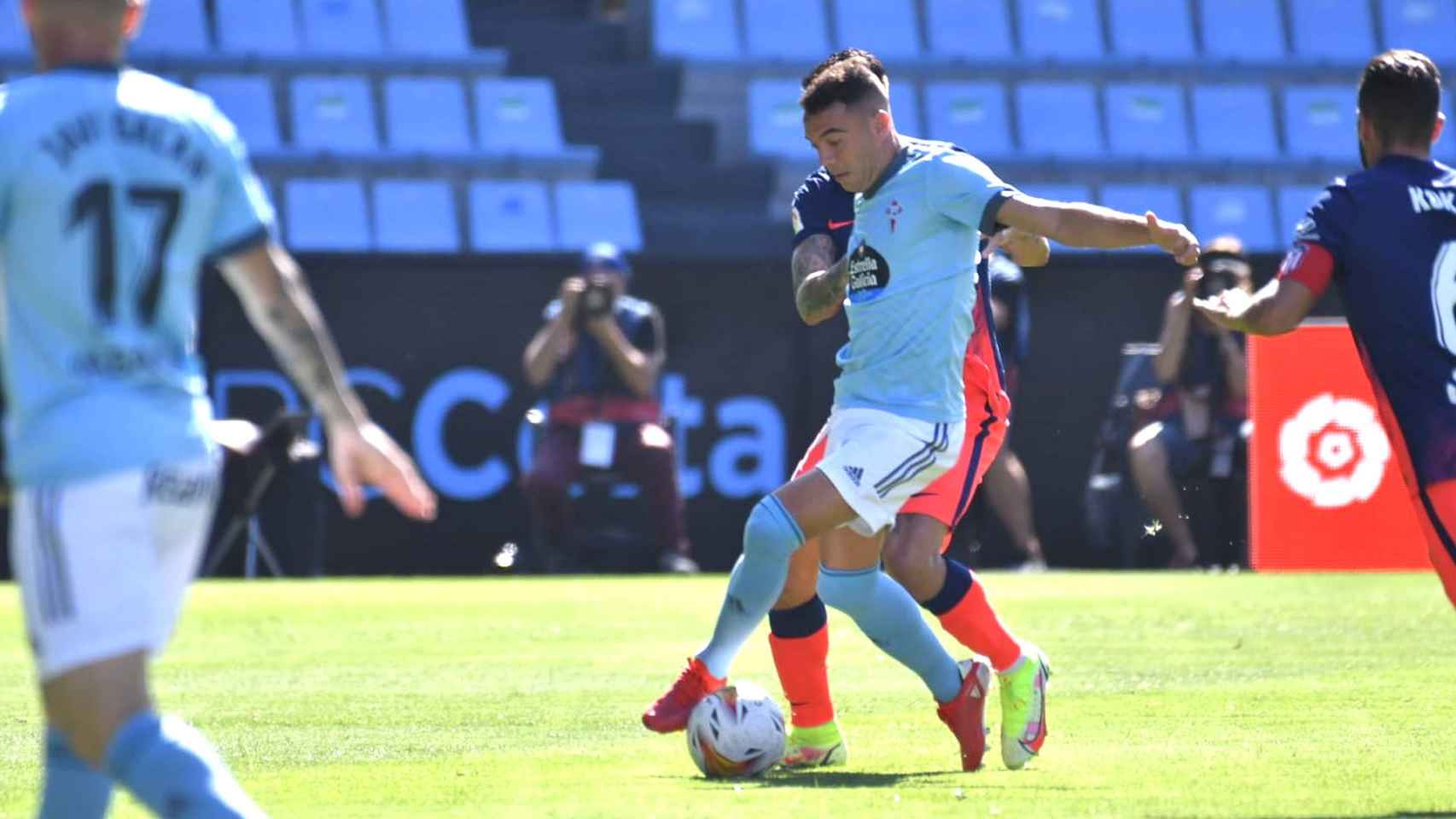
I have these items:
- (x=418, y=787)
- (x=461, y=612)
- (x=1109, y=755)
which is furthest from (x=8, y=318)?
(x=461, y=612)

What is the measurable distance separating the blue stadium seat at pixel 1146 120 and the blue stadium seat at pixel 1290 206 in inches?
37.8

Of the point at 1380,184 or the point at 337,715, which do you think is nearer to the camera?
the point at 1380,184

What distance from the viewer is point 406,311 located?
642 inches

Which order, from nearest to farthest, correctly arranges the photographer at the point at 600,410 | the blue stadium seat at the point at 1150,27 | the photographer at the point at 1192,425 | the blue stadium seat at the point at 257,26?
the photographer at the point at 600,410 → the photographer at the point at 1192,425 → the blue stadium seat at the point at 257,26 → the blue stadium seat at the point at 1150,27

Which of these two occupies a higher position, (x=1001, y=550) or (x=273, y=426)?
(x=273, y=426)

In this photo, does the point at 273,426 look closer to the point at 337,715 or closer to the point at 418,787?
the point at 337,715

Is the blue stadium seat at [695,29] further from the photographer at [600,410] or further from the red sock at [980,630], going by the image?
the red sock at [980,630]

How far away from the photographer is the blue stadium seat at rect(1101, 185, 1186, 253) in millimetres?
21438

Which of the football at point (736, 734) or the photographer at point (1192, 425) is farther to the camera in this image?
the photographer at point (1192, 425)

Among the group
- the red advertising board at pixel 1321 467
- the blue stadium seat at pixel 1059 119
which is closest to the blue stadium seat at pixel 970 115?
the blue stadium seat at pixel 1059 119

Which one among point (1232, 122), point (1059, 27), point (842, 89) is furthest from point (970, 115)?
point (842, 89)

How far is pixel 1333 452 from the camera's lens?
16234 millimetres

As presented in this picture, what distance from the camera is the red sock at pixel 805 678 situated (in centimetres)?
710

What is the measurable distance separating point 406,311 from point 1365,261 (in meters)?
10.9
